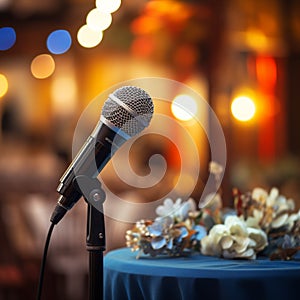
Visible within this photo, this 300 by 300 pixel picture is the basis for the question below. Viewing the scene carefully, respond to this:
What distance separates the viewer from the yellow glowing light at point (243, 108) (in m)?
5.82

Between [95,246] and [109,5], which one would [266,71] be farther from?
[95,246]

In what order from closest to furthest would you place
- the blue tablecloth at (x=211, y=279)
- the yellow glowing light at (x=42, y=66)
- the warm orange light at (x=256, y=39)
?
the blue tablecloth at (x=211, y=279)
the warm orange light at (x=256, y=39)
the yellow glowing light at (x=42, y=66)

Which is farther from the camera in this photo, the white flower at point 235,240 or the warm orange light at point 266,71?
the warm orange light at point 266,71

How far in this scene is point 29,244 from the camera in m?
5.20

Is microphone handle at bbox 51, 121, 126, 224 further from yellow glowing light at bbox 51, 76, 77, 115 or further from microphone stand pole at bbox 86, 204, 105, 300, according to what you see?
yellow glowing light at bbox 51, 76, 77, 115

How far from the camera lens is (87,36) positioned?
5859 mm

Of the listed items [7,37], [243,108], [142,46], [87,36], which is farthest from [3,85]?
[243,108]

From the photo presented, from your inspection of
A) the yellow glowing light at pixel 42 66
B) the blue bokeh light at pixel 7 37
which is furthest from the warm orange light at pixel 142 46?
the blue bokeh light at pixel 7 37

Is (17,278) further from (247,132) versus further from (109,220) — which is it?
(247,132)

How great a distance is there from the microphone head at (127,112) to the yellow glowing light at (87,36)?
3913 millimetres

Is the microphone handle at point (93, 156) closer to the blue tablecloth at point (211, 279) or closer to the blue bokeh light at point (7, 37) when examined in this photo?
the blue tablecloth at point (211, 279)

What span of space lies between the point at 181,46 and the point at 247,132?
0.85 metres

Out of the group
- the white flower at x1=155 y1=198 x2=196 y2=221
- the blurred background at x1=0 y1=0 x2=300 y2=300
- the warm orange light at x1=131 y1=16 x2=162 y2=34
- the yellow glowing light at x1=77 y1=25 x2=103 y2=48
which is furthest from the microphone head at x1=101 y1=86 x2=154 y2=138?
the warm orange light at x1=131 y1=16 x2=162 y2=34

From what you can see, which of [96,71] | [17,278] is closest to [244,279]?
[17,278]
